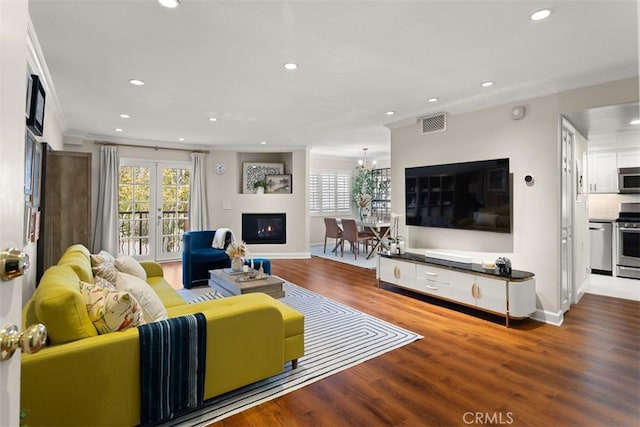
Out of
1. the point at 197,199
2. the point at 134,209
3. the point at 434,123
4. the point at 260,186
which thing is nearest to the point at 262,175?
the point at 260,186

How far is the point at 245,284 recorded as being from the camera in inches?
143

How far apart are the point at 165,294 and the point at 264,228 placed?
179 inches

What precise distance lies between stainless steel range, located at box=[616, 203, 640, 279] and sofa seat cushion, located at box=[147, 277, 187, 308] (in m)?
6.54

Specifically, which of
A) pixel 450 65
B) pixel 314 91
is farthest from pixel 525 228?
pixel 314 91

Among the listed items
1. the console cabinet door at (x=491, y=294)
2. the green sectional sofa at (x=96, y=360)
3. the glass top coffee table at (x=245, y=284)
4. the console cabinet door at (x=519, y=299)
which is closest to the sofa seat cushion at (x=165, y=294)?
the glass top coffee table at (x=245, y=284)

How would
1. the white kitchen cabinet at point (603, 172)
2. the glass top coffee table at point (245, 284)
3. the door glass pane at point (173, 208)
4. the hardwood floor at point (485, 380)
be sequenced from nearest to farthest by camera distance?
the hardwood floor at point (485, 380)
the glass top coffee table at point (245, 284)
the white kitchen cabinet at point (603, 172)
the door glass pane at point (173, 208)

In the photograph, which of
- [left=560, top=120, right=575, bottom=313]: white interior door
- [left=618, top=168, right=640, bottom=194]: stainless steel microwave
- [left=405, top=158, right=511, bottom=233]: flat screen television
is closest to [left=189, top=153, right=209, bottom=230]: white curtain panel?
[left=405, top=158, right=511, bottom=233]: flat screen television

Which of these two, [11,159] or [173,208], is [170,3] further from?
[173,208]

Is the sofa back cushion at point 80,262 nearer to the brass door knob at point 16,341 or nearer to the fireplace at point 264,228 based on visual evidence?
the brass door knob at point 16,341

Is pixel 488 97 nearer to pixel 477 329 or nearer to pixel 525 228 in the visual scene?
pixel 525 228

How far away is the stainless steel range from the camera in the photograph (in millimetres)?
5231

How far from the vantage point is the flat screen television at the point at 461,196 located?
3832 millimetres

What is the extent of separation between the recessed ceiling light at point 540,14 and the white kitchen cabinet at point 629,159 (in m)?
4.90

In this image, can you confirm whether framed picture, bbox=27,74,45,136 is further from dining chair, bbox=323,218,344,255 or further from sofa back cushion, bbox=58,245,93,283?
dining chair, bbox=323,218,344,255
